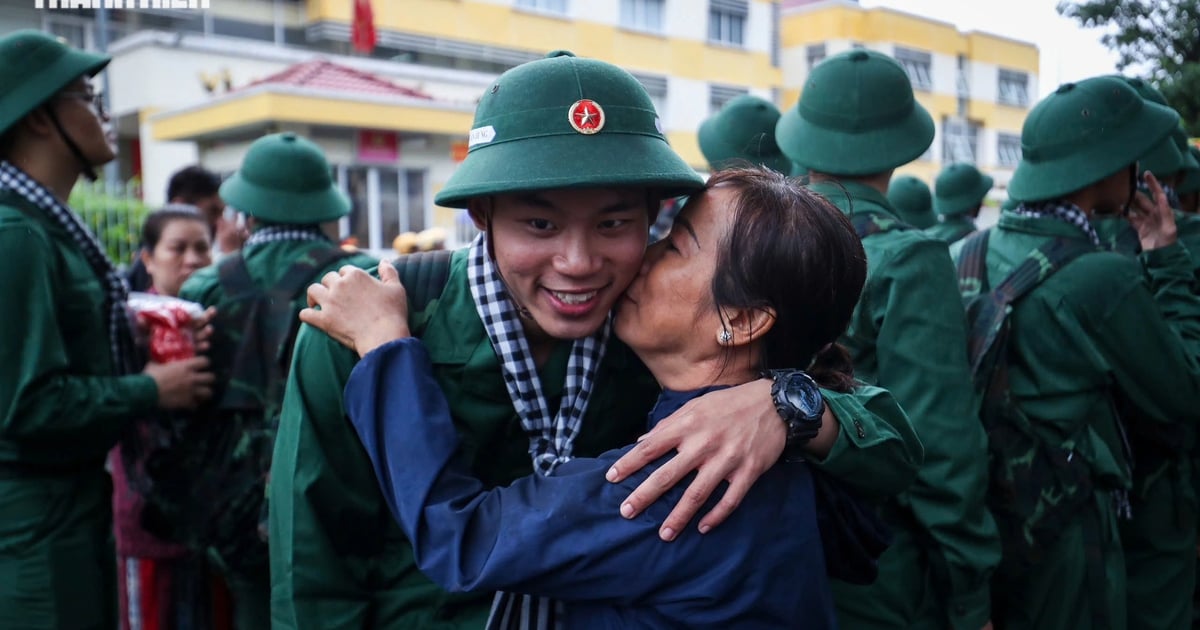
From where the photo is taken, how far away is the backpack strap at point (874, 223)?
8.86 ft

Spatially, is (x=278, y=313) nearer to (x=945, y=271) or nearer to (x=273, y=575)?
(x=273, y=575)

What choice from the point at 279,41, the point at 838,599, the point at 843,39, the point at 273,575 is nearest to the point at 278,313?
the point at 273,575

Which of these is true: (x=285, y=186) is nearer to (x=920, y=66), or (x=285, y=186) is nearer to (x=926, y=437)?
(x=926, y=437)

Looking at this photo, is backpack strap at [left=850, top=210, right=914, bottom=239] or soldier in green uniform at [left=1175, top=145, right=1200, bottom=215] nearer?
backpack strap at [left=850, top=210, right=914, bottom=239]

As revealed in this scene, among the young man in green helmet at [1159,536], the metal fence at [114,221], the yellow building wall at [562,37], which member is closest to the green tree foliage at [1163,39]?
the young man in green helmet at [1159,536]

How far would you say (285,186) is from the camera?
165 inches

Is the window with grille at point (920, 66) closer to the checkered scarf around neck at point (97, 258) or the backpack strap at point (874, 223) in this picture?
the backpack strap at point (874, 223)

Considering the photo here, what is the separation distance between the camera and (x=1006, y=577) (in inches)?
118

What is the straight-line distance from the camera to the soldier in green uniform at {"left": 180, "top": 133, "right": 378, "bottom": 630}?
11.8 ft

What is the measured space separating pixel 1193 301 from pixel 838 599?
6.00ft

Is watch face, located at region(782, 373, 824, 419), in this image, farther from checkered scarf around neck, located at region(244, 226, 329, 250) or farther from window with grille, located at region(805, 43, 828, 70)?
window with grille, located at region(805, 43, 828, 70)

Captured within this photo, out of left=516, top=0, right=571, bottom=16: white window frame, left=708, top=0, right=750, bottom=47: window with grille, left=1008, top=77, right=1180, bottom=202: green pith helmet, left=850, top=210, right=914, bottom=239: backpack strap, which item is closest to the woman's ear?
left=850, top=210, right=914, bottom=239: backpack strap

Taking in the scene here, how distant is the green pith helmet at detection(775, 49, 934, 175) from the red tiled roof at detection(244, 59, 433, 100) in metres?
12.9

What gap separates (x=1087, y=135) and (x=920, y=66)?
26.4 meters
